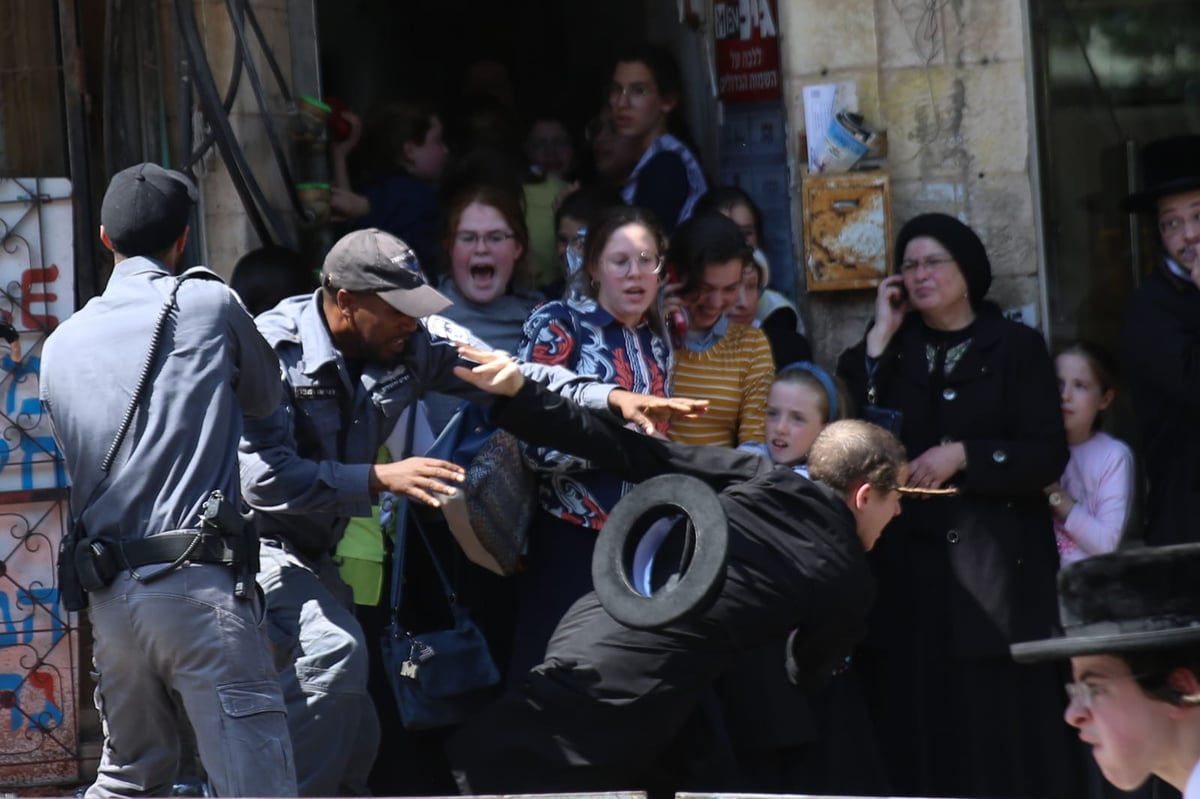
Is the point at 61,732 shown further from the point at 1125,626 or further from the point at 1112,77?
the point at 1112,77

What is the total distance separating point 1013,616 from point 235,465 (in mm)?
2635

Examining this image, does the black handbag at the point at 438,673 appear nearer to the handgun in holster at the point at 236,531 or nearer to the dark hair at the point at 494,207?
the handgun in holster at the point at 236,531

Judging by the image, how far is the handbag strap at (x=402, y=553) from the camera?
5.80 meters

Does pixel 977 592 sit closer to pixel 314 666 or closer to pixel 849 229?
pixel 849 229

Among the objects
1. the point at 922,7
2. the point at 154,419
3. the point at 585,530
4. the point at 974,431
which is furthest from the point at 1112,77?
the point at 154,419

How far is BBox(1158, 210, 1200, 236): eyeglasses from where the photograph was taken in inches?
239

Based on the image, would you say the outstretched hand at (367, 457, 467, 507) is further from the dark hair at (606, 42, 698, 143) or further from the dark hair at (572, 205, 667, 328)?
the dark hair at (606, 42, 698, 143)

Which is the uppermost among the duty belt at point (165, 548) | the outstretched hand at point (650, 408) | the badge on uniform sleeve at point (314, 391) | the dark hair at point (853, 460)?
the badge on uniform sleeve at point (314, 391)

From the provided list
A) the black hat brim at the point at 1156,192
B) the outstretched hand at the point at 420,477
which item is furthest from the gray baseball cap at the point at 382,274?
the black hat brim at the point at 1156,192

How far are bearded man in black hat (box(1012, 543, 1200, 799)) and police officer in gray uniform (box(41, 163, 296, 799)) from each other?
2142 millimetres

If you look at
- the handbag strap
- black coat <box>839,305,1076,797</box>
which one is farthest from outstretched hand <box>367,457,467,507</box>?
black coat <box>839,305,1076,797</box>

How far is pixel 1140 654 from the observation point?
3.12m

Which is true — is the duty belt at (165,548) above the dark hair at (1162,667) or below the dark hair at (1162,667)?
above

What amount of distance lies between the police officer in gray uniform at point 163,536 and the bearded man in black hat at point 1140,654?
2142mm
